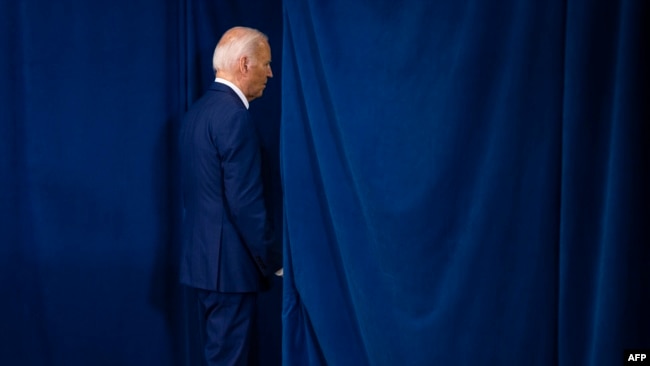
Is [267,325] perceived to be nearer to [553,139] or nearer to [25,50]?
[25,50]

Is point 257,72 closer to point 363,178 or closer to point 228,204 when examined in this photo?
point 228,204

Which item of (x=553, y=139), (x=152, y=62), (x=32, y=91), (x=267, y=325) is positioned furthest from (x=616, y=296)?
(x=32, y=91)

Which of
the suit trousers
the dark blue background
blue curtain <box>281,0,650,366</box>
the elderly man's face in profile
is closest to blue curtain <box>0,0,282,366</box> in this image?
the dark blue background

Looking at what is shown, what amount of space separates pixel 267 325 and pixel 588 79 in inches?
67.5

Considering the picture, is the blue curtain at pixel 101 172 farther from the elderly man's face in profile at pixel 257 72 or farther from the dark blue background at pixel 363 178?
the elderly man's face in profile at pixel 257 72

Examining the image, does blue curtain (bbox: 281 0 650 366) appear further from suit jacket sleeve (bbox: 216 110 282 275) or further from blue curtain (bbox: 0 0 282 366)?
blue curtain (bbox: 0 0 282 366)

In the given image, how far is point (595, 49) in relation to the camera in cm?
160

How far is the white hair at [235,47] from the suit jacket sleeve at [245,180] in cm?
18

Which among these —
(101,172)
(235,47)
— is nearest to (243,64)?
(235,47)

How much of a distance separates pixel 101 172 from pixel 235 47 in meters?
0.81

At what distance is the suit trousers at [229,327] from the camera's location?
7.73ft

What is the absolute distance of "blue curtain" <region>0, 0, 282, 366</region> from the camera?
2.72 meters

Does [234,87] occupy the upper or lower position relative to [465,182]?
upper

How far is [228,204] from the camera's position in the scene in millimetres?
2303
